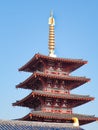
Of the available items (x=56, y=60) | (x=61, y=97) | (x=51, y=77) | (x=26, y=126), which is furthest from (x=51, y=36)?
(x=26, y=126)

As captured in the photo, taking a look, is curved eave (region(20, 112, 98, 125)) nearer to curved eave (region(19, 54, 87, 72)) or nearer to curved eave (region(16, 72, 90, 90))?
curved eave (region(16, 72, 90, 90))

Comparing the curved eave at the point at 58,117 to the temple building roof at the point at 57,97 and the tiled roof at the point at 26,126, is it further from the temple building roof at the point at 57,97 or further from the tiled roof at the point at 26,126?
the tiled roof at the point at 26,126

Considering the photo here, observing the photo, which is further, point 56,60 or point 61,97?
point 56,60

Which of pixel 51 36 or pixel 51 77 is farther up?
pixel 51 36

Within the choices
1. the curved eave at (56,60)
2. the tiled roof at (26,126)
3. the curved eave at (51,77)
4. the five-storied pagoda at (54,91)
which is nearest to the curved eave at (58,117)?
the five-storied pagoda at (54,91)

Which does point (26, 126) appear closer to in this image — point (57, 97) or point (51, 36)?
point (57, 97)

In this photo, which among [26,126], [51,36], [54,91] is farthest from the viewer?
[51,36]

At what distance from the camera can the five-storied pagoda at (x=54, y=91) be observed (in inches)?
1688

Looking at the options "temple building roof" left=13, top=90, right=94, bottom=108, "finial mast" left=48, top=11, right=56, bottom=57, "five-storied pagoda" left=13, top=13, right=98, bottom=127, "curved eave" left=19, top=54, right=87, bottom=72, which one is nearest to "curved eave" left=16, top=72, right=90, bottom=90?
"five-storied pagoda" left=13, top=13, right=98, bottom=127

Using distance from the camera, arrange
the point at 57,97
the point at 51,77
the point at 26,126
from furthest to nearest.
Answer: the point at 51,77 < the point at 57,97 < the point at 26,126

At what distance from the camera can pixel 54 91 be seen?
4569 centimetres

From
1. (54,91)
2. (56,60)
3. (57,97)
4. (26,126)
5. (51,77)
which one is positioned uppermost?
(56,60)

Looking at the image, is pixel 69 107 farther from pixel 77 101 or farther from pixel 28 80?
pixel 28 80

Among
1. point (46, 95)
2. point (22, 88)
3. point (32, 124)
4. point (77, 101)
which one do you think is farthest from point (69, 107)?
point (32, 124)
